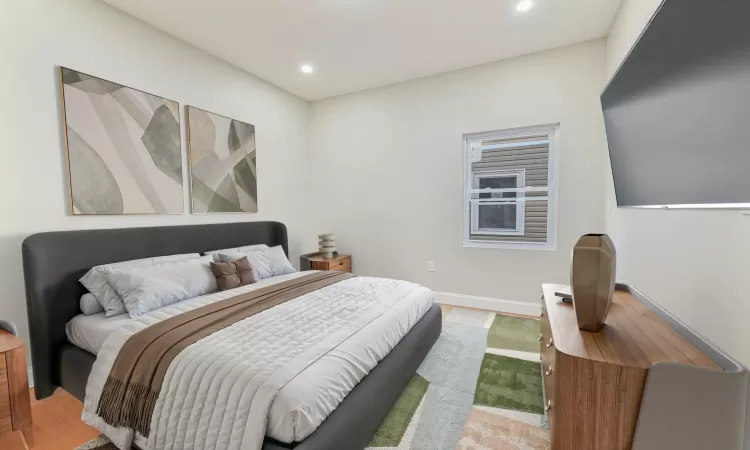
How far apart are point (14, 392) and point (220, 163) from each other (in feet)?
7.59

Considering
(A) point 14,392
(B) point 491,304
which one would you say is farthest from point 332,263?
(A) point 14,392

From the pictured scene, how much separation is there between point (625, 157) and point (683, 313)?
82 centimetres

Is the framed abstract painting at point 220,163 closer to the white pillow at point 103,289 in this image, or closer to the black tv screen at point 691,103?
the white pillow at point 103,289

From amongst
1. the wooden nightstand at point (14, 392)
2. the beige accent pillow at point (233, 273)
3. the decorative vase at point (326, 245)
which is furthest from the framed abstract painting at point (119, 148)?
the decorative vase at point (326, 245)

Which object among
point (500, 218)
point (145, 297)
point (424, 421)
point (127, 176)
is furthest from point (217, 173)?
point (500, 218)

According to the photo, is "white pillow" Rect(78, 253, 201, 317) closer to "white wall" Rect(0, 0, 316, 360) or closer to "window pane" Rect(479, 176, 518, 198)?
"white wall" Rect(0, 0, 316, 360)

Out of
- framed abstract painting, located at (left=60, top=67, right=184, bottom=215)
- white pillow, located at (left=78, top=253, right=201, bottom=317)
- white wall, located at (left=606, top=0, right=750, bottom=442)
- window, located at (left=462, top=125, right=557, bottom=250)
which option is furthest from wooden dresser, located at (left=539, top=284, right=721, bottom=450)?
framed abstract painting, located at (left=60, top=67, right=184, bottom=215)

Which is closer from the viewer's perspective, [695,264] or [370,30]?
[695,264]

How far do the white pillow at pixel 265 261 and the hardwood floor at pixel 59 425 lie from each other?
1367mm

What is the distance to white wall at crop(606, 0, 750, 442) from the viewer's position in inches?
43.2

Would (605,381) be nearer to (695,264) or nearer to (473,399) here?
(695,264)

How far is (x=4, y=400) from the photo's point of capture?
1.55 metres

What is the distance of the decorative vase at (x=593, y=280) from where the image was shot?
1.32m

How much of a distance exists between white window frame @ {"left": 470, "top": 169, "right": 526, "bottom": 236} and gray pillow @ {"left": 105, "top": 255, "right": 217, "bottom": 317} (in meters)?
2.89
